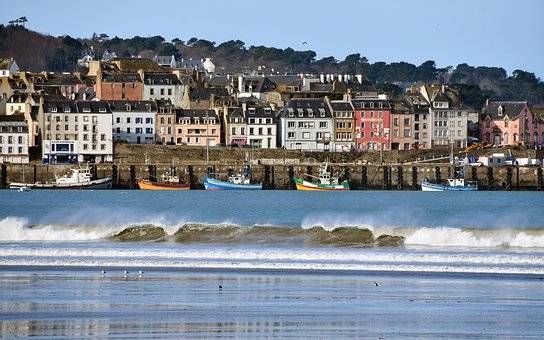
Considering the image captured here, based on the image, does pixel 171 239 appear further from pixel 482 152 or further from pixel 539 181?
pixel 482 152

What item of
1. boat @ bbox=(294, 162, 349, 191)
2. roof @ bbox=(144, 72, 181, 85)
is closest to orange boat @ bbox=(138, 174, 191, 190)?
boat @ bbox=(294, 162, 349, 191)

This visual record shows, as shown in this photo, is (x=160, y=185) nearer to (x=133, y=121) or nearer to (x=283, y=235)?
(x=133, y=121)

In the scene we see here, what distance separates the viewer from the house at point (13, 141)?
4291 inches

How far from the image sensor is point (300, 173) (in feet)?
347

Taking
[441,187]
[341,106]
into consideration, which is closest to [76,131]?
[341,106]

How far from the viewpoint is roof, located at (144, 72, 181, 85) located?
12988 cm

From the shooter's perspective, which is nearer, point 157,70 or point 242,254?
point 242,254

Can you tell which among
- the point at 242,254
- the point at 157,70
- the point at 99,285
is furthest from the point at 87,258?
the point at 157,70

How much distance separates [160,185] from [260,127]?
64.1 feet

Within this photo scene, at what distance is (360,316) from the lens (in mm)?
25625

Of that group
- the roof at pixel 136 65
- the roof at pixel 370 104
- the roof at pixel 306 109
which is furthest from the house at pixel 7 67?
the roof at pixel 370 104

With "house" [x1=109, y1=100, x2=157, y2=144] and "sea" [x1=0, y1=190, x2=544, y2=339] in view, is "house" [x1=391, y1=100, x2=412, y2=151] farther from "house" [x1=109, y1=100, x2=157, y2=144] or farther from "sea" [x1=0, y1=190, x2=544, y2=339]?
"sea" [x1=0, y1=190, x2=544, y2=339]

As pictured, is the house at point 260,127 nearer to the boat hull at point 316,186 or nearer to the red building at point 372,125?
the red building at point 372,125

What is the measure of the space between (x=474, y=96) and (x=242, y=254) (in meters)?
130
